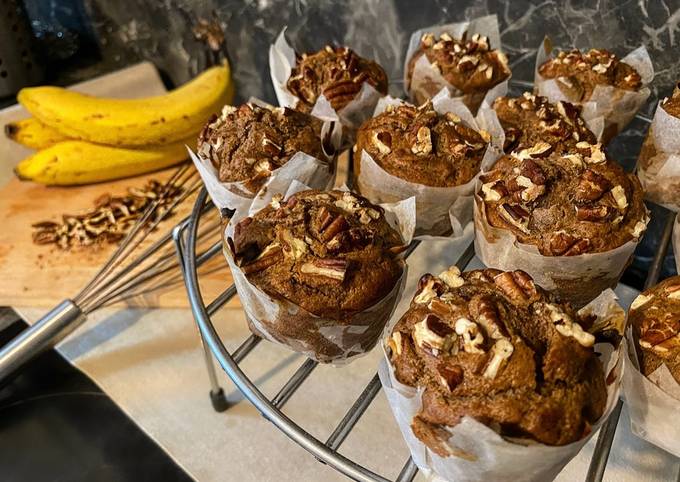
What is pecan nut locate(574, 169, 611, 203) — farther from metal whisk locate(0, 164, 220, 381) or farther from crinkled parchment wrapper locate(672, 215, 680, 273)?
metal whisk locate(0, 164, 220, 381)

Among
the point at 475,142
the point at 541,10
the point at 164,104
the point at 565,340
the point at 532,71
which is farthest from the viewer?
the point at 164,104

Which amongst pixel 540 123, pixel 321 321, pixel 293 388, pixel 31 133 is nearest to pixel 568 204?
pixel 540 123

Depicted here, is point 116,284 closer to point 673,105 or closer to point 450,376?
point 450,376

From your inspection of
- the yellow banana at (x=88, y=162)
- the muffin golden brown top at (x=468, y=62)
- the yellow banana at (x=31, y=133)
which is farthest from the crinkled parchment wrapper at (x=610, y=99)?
the yellow banana at (x=31, y=133)

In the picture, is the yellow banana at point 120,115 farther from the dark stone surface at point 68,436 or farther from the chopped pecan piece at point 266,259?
the chopped pecan piece at point 266,259

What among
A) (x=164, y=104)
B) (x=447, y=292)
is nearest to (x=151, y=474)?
(x=447, y=292)

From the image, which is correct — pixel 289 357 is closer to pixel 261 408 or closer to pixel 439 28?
pixel 261 408
